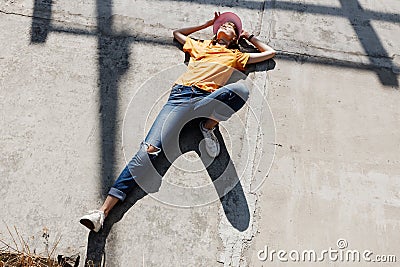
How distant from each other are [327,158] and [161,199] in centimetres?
111

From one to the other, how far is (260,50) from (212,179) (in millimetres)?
1164

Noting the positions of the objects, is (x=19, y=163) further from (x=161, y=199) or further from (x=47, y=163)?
(x=161, y=199)

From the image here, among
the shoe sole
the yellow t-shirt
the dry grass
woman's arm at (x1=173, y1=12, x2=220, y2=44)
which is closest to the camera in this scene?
the dry grass

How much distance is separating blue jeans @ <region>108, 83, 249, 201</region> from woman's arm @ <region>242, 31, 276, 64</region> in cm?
48

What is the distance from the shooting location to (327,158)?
2.84m

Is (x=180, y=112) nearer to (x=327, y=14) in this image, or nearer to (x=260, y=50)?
(x=260, y=50)

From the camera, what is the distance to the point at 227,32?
3207mm

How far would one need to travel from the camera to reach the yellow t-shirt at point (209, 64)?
2.96 meters

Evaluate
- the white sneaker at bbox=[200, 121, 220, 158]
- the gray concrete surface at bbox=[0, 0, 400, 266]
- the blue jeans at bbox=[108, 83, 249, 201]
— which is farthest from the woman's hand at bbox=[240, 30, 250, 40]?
the white sneaker at bbox=[200, 121, 220, 158]

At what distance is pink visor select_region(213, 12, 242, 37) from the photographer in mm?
3320

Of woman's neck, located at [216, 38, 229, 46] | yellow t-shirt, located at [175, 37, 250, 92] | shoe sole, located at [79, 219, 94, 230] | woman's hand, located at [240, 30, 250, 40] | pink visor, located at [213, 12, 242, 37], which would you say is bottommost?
shoe sole, located at [79, 219, 94, 230]

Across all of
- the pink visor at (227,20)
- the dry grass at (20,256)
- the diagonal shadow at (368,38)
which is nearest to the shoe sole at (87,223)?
the dry grass at (20,256)

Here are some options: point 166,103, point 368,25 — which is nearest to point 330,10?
point 368,25

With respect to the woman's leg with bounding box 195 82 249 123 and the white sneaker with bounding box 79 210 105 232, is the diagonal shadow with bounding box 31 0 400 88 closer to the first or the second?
the woman's leg with bounding box 195 82 249 123
